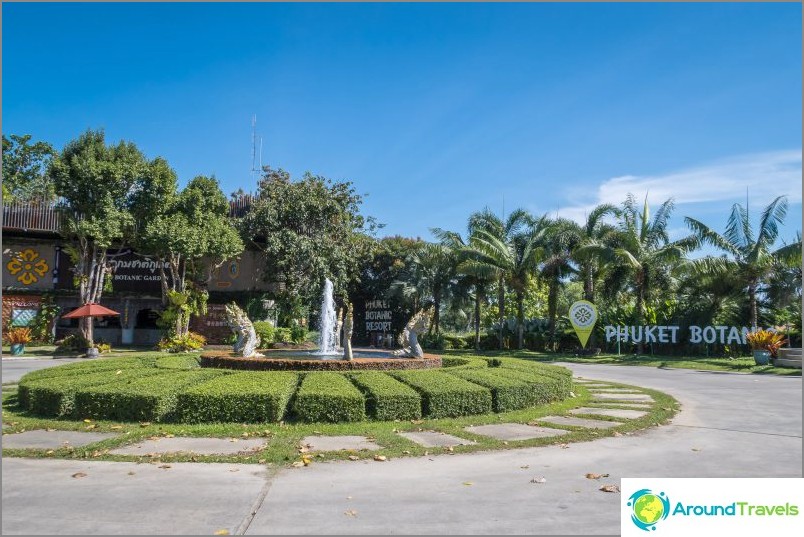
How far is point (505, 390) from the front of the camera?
34.9ft

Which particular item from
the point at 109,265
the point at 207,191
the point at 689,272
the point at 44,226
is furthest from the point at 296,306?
the point at 689,272

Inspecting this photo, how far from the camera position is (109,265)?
34312 mm

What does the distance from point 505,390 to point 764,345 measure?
21.4 meters

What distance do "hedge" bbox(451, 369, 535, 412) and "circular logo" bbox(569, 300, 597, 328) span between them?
21.0 meters

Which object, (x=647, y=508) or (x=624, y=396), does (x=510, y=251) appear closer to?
(x=624, y=396)


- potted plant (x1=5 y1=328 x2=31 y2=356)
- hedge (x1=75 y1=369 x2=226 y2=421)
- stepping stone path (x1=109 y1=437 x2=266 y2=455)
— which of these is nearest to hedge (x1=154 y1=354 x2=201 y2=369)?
hedge (x1=75 y1=369 x2=226 y2=421)

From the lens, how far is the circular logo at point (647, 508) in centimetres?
477

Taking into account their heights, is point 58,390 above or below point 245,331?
below

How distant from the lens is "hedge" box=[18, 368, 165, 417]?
958 centimetres

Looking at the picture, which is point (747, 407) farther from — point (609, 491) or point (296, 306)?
point (296, 306)

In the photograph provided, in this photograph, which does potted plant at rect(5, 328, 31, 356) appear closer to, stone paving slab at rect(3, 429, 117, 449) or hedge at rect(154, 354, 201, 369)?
hedge at rect(154, 354, 201, 369)

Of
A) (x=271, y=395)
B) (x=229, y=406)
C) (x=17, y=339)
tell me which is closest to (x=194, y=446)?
(x=229, y=406)

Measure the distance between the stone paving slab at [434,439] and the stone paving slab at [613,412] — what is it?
3537 millimetres

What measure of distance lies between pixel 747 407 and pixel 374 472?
972cm
